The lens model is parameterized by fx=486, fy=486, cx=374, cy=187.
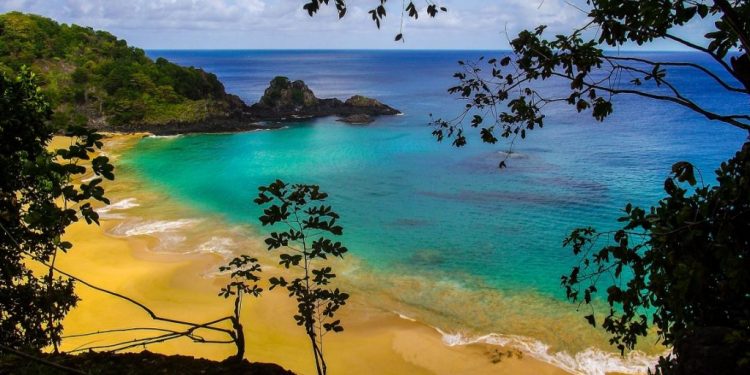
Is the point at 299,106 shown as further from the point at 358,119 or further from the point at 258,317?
the point at 258,317

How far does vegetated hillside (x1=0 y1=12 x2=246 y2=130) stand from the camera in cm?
5491

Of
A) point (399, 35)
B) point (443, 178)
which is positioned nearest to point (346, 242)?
point (443, 178)

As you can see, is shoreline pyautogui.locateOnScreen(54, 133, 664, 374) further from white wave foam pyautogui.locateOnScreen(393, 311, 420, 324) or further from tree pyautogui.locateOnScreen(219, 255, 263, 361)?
tree pyautogui.locateOnScreen(219, 255, 263, 361)

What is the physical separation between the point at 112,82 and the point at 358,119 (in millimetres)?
29336

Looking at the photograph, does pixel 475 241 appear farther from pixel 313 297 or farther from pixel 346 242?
pixel 313 297

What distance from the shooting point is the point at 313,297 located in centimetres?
555

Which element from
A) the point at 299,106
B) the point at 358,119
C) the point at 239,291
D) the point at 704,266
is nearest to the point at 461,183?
the point at 239,291

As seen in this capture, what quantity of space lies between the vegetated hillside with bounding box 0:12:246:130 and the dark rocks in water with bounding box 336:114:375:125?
13.8 meters

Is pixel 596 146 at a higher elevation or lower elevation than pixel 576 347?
higher

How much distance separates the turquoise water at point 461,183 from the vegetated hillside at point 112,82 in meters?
7.86

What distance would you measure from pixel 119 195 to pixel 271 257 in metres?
14.9

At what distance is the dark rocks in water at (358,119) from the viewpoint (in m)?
62.2

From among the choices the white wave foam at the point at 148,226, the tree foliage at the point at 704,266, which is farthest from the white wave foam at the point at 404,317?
the white wave foam at the point at 148,226

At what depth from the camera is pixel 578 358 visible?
1386 cm
